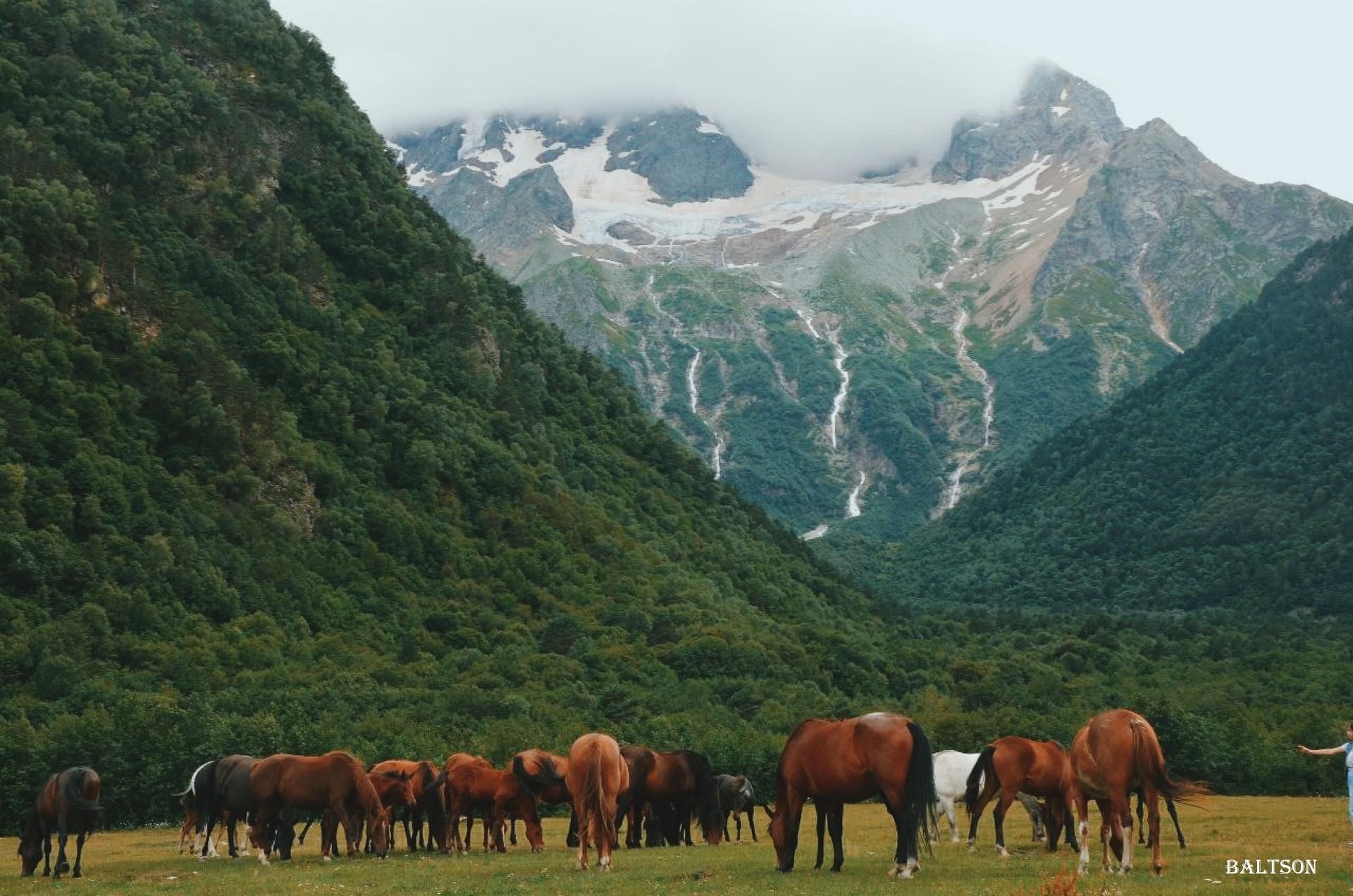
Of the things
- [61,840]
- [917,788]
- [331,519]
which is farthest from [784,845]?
[331,519]

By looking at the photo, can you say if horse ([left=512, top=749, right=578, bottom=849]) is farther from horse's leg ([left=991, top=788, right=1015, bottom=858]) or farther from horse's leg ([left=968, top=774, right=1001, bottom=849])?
horse's leg ([left=991, top=788, right=1015, bottom=858])

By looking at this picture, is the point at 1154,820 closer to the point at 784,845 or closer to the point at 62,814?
the point at 784,845

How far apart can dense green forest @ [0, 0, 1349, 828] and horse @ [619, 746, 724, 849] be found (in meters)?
35.7

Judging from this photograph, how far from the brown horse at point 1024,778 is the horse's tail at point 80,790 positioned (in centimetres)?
2386

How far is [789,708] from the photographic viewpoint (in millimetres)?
108312

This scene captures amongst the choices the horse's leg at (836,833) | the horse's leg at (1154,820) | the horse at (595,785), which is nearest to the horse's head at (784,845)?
the horse's leg at (836,833)

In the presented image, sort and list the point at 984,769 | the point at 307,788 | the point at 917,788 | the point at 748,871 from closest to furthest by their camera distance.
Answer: the point at 917,788, the point at 748,871, the point at 984,769, the point at 307,788

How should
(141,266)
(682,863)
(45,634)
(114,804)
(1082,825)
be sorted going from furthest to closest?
(141,266), (45,634), (114,804), (682,863), (1082,825)

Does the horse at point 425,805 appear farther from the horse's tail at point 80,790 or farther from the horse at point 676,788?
the horse's tail at point 80,790

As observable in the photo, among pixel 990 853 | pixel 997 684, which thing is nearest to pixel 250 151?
pixel 997 684

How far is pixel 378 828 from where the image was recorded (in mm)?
37500

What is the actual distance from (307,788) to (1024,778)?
64.0 feet

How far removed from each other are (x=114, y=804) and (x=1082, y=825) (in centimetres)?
5656

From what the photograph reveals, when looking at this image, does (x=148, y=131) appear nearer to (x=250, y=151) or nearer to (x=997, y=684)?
(x=250, y=151)
